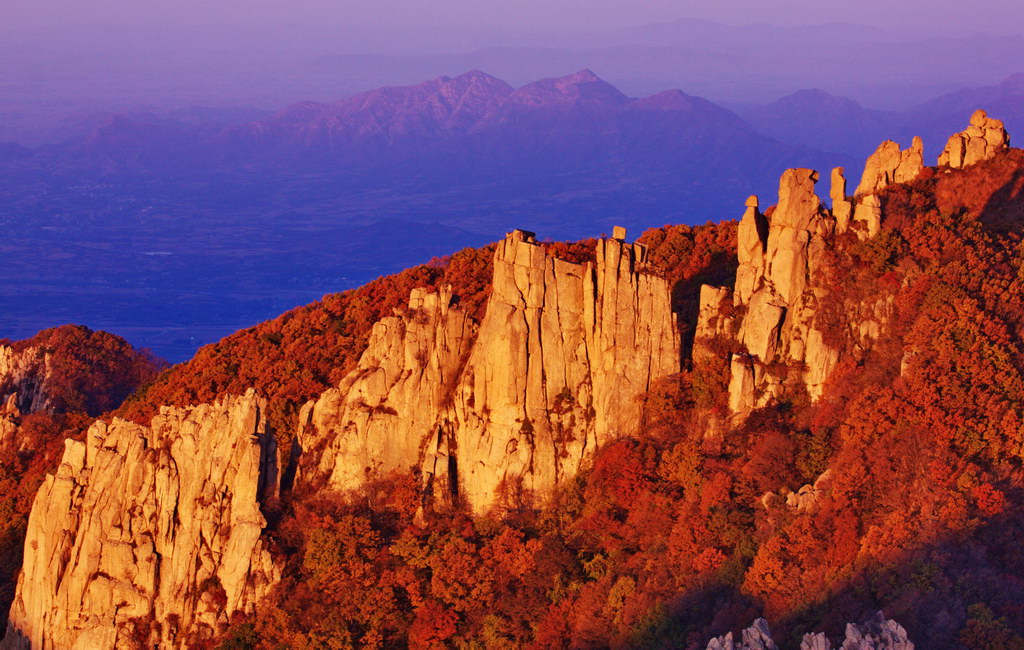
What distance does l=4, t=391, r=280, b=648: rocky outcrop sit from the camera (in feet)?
105

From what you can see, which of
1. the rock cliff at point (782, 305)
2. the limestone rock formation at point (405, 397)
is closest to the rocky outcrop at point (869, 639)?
the rock cliff at point (782, 305)

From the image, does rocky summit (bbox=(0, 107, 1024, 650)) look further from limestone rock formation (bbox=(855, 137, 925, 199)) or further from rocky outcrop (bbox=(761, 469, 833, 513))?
limestone rock formation (bbox=(855, 137, 925, 199))

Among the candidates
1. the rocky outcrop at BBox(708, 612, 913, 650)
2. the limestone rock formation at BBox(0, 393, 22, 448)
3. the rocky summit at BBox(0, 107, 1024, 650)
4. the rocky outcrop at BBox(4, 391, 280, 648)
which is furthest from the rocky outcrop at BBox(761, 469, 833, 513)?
the limestone rock formation at BBox(0, 393, 22, 448)

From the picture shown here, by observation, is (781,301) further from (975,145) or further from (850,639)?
(975,145)

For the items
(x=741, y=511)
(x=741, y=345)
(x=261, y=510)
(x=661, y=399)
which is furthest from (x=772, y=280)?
(x=261, y=510)

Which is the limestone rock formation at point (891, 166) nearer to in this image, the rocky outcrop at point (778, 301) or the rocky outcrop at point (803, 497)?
the rocky outcrop at point (778, 301)

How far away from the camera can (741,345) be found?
32.2 meters

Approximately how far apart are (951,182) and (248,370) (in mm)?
23532

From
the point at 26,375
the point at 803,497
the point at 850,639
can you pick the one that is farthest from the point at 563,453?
the point at 26,375

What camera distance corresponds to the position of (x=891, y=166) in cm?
3891

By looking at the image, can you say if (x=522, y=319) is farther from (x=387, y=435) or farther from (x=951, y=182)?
(x=951, y=182)

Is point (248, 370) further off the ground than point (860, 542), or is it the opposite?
point (248, 370)

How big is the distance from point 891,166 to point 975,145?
→ 3192 millimetres

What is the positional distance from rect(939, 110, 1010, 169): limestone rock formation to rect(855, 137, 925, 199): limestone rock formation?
4.30 ft
